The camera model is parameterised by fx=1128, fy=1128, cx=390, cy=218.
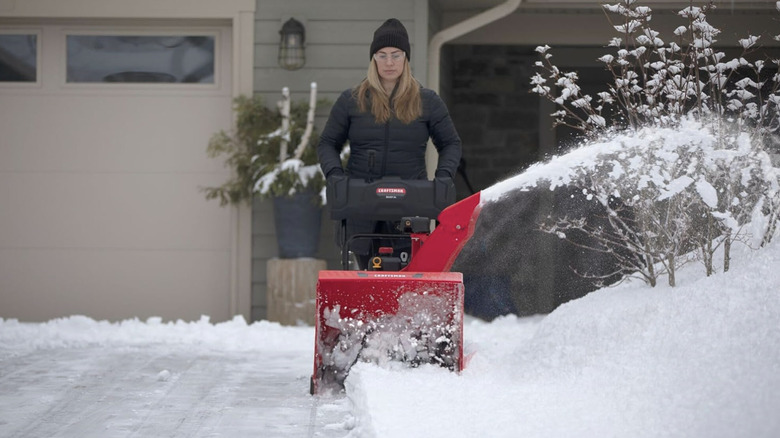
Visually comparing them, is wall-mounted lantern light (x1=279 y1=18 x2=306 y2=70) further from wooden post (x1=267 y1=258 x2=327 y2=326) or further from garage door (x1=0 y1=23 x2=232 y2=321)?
wooden post (x1=267 y1=258 x2=327 y2=326)

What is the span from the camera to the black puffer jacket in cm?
509

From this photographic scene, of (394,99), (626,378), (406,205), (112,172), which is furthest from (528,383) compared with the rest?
(112,172)

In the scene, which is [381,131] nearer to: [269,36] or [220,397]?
[220,397]

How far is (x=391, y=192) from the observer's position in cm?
475

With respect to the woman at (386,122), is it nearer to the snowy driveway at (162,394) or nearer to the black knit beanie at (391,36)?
the black knit beanie at (391,36)

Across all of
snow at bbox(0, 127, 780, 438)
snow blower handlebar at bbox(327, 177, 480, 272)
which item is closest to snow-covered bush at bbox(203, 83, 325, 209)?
snow at bbox(0, 127, 780, 438)

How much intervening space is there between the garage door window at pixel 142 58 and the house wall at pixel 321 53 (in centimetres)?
48

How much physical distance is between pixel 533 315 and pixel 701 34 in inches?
147

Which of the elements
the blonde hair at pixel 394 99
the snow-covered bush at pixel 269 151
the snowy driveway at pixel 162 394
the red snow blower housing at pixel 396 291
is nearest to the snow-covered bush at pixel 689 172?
the blonde hair at pixel 394 99

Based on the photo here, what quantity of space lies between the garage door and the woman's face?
344 centimetres

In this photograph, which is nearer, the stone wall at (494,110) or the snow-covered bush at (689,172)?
the snow-covered bush at (689,172)

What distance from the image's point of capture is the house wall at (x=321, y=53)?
8148 millimetres

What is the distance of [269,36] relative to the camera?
8195mm

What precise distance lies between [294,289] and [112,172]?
1730 millimetres
